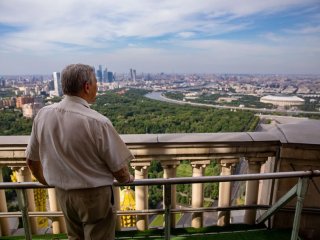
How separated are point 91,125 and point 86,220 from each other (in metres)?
0.73

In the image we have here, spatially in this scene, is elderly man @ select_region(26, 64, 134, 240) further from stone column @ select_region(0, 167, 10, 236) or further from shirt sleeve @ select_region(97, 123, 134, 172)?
stone column @ select_region(0, 167, 10, 236)

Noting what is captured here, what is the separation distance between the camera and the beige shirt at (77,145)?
1.61 metres

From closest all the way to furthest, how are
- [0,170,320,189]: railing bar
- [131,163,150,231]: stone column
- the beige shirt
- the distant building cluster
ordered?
the beige shirt
[0,170,320,189]: railing bar
[131,163,150,231]: stone column
the distant building cluster

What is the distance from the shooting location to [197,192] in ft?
11.0

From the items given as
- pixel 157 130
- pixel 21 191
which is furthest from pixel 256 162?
pixel 157 130

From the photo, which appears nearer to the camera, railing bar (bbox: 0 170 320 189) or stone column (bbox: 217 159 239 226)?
railing bar (bbox: 0 170 320 189)

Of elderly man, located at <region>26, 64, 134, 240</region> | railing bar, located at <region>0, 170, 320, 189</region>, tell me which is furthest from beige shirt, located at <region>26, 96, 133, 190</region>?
railing bar, located at <region>0, 170, 320, 189</region>

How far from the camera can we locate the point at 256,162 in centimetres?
335

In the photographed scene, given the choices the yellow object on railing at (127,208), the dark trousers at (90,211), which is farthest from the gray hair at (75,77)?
the yellow object on railing at (127,208)

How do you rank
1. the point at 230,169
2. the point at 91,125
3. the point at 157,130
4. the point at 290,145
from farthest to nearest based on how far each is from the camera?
the point at 157,130
the point at 230,169
the point at 290,145
the point at 91,125

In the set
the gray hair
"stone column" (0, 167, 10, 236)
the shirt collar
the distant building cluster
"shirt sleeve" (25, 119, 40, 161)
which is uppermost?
the gray hair

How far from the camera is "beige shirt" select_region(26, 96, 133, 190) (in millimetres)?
1606

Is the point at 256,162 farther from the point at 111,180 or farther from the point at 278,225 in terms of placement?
the point at 111,180

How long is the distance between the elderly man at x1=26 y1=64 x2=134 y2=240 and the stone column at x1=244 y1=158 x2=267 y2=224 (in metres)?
2.06
